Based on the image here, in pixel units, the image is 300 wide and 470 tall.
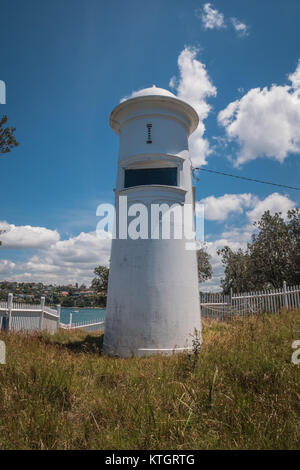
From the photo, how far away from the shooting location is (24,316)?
14648 mm

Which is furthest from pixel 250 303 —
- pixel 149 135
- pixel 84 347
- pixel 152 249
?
pixel 149 135

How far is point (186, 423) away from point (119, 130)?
31.2ft

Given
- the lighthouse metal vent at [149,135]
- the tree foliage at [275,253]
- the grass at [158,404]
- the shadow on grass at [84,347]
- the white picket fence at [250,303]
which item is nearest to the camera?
the grass at [158,404]

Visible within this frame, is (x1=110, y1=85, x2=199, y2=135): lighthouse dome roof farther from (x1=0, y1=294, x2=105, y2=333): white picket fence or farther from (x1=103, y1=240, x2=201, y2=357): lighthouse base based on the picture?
(x1=0, y1=294, x2=105, y2=333): white picket fence

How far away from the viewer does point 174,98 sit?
917 centimetres

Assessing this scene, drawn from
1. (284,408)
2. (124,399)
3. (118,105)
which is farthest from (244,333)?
(118,105)

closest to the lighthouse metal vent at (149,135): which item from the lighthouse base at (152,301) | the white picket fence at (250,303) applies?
the lighthouse base at (152,301)

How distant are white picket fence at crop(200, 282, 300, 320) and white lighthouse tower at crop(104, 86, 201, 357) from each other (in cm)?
560

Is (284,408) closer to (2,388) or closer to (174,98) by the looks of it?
(2,388)

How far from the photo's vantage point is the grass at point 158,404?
3.05 metres

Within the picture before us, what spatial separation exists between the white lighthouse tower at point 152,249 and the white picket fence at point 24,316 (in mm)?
7232

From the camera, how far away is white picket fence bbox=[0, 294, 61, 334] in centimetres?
1366

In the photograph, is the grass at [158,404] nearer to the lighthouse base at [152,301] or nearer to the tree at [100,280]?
the lighthouse base at [152,301]
